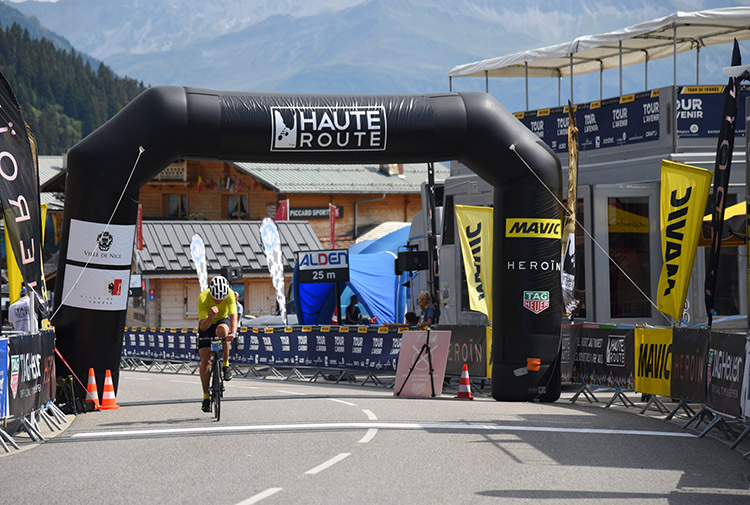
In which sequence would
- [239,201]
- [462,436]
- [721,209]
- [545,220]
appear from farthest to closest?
[239,201] < [545,220] < [721,209] < [462,436]

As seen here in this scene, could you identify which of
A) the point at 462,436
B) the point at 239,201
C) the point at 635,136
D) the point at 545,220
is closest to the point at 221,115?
the point at 545,220

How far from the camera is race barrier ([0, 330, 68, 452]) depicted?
36.1 feet

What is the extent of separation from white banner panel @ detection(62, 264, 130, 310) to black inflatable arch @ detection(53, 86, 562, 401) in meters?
0.01

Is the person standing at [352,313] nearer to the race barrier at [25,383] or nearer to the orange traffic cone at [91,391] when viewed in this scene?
the orange traffic cone at [91,391]

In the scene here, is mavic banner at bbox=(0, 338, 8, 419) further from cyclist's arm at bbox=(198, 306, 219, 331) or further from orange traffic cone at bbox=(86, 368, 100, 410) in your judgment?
orange traffic cone at bbox=(86, 368, 100, 410)

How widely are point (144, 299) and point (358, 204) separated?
15.5 metres

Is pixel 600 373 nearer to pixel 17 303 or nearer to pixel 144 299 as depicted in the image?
pixel 17 303

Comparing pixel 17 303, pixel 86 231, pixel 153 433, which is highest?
pixel 86 231

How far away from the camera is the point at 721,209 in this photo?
12727 millimetres

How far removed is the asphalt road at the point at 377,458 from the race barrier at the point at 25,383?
0.37m

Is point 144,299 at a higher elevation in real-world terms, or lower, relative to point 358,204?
lower

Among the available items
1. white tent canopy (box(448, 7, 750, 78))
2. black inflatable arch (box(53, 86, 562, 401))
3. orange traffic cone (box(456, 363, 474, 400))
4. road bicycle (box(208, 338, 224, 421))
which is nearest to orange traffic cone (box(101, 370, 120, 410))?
black inflatable arch (box(53, 86, 562, 401))

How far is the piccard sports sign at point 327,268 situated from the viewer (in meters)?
28.2

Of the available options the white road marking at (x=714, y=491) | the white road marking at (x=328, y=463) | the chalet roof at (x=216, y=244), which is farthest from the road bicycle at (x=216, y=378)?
the chalet roof at (x=216, y=244)
